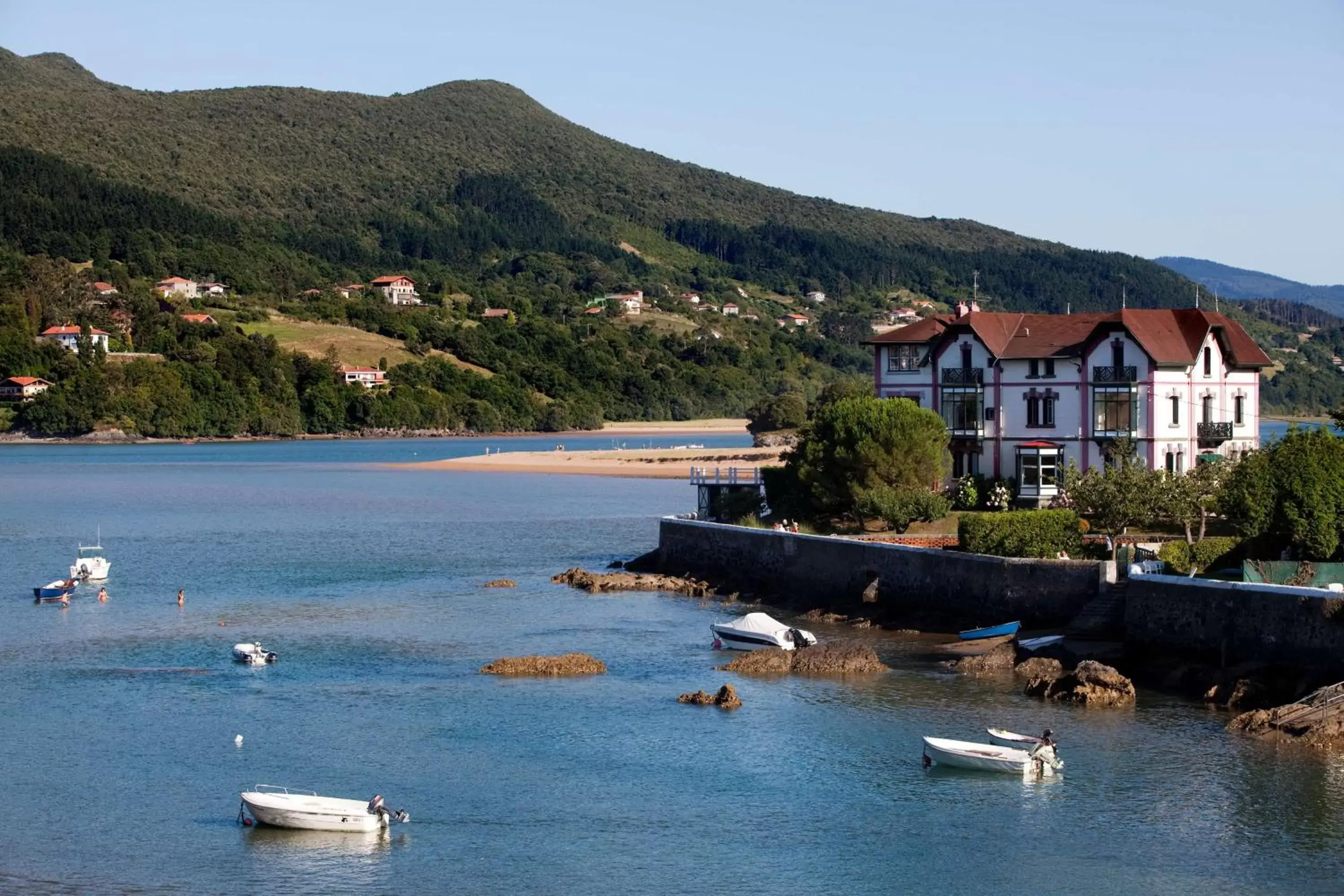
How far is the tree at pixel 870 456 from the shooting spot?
6009 cm

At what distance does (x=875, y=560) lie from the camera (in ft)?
175

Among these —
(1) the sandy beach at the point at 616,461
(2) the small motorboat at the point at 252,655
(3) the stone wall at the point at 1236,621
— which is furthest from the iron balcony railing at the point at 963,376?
(1) the sandy beach at the point at 616,461

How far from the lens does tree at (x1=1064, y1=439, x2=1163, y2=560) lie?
51531 millimetres

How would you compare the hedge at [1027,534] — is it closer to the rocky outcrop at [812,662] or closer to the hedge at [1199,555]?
the hedge at [1199,555]

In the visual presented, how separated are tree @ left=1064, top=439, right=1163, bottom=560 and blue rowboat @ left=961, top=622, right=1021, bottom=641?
6.17 m

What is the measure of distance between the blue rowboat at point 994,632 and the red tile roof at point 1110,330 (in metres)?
18.1

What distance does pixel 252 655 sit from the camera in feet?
155

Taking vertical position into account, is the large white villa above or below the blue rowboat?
above

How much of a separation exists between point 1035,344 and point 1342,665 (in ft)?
92.9

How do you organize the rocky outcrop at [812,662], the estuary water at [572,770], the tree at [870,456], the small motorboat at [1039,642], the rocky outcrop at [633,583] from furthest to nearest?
the rocky outcrop at [633,583] < the tree at [870,456] < the rocky outcrop at [812,662] < the small motorboat at [1039,642] < the estuary water at [572,770]

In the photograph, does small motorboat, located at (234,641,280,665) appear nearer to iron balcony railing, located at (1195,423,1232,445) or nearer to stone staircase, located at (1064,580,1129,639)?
stone staircase, located at (1064,580,1129,639)

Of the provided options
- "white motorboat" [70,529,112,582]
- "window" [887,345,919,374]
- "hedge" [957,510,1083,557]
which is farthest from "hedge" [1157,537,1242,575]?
"white motorboat" [70,529,112,582]

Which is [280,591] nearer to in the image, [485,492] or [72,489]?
[485,492]

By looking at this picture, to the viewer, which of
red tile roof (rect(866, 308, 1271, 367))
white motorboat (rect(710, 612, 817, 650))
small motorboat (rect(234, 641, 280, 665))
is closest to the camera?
small motorboat (rect(234, 641, 280, 665))
